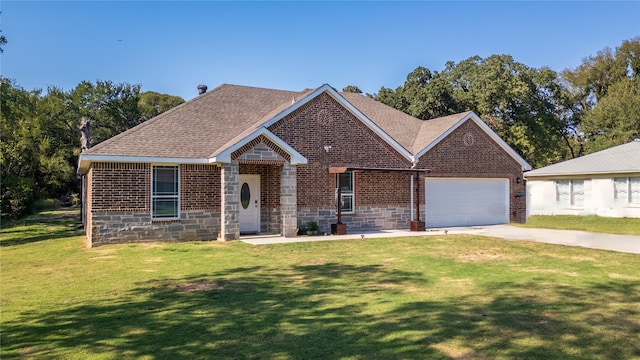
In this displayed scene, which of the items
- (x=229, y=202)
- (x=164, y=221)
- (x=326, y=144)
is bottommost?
(x=164, y=221)

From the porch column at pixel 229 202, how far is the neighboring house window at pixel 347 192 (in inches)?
187

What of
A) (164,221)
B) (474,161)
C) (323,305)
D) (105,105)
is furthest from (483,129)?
(105,105)

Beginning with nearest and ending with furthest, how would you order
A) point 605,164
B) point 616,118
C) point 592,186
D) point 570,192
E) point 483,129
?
point 483,129 < point 605,164 < point 592,186 < point 570,192 < point 616,118

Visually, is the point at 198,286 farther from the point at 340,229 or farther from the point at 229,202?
the point at 340,229

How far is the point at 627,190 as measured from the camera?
23.1m

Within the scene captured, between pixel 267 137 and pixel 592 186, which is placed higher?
pixel 267 137

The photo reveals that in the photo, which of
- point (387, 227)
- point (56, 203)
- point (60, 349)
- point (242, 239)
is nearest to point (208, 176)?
point (242, 239)

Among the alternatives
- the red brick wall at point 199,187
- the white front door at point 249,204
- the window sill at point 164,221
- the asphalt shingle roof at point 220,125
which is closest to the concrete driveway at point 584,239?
the asphalt shingle roof at point 220,125

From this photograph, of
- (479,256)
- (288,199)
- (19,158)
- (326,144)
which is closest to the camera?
(479,256)

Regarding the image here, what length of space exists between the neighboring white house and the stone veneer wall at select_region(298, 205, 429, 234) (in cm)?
1150

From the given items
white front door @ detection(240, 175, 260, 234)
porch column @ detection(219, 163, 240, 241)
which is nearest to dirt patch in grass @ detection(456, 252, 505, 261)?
porch column @ detection(219, 163, 240, 241)

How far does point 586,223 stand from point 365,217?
1258 cm

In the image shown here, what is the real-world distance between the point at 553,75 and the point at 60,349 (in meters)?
41.1

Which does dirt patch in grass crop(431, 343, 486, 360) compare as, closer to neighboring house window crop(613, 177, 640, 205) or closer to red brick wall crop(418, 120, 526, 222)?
red brick wall crop(418, 120, 526, 222)
